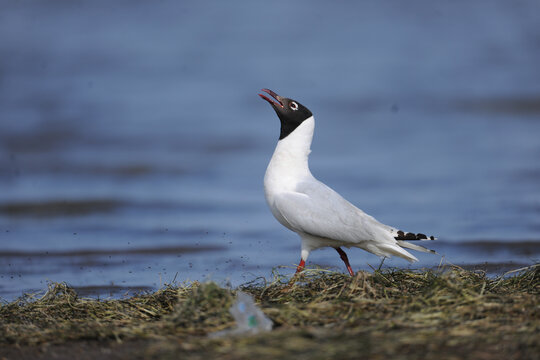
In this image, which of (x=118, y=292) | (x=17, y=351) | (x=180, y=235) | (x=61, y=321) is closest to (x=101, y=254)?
(x=180, y=235)

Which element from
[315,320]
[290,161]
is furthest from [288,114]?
[315,320]

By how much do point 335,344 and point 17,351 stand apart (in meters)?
1.89

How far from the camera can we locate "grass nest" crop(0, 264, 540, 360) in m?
3.67

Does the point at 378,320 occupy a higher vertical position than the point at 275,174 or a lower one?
lower

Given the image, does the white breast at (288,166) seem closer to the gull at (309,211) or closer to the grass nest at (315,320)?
the gull at (309,211)

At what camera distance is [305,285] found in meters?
5.52

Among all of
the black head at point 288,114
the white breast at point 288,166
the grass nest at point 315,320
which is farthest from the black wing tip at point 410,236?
the black head at point 288,114

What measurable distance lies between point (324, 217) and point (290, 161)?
710 millimetres

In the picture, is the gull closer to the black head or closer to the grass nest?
the black head

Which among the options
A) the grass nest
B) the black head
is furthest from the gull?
the grass nest

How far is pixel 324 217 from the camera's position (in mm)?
6023

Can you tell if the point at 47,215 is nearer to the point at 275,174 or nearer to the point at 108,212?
the point at 108,212

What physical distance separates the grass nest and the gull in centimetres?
42

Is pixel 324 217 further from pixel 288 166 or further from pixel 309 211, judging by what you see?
pixel 288 166
